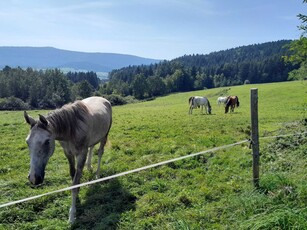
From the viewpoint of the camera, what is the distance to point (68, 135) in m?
6.00

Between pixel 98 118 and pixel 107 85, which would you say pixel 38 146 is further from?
pixel 107 85

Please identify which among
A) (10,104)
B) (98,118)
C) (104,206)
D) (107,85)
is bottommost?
(10,104)

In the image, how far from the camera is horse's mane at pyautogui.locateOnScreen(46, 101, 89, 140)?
5.62 m

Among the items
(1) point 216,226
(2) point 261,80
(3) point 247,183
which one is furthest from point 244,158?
(2) point 261,80

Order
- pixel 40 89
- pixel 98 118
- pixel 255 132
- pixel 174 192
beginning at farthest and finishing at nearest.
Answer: pixel 40 89 → pixel 98 118 → pixel 174 192 → pixel 255 132

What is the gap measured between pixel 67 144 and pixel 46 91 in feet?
311

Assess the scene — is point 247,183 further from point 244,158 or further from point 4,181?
point 4,181

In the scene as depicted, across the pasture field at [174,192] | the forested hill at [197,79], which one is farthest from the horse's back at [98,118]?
the forested hill at [197,79]

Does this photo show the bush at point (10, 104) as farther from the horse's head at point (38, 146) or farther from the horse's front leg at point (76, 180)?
the horse's head at point (38, 146)

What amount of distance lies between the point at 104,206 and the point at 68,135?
170cm

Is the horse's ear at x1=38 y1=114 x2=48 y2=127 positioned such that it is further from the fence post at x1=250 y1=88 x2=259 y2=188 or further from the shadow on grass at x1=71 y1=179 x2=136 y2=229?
the fence post at x1=250 y1=88 x2=259 y2=188

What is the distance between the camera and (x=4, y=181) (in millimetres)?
7422

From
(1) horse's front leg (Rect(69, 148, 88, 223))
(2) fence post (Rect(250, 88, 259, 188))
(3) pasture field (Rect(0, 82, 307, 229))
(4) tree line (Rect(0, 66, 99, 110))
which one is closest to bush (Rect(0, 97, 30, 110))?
(4) tree line (Rect(0, 66, 99, 110))

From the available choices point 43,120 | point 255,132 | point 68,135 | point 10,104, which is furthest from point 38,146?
point 10,104
